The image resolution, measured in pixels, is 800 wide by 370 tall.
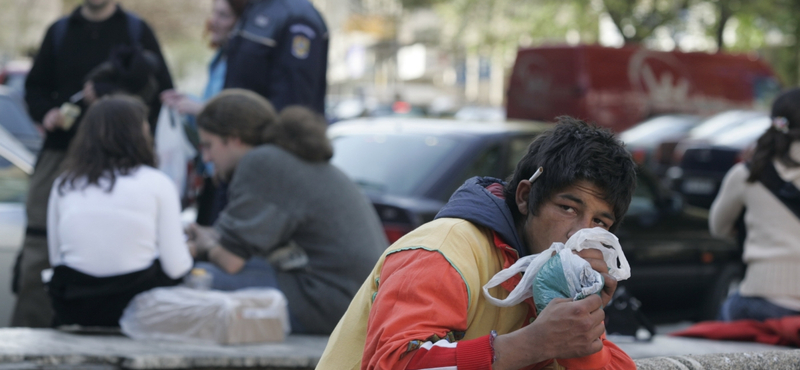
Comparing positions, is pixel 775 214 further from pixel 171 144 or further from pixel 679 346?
pixel 171 144

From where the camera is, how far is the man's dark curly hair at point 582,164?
6.86 feet

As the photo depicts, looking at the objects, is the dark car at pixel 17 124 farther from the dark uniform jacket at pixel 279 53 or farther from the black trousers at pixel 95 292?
the black trousers at pixel 95 292

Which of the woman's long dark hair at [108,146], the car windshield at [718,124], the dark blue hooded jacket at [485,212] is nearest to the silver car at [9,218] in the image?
the woman's long dark hair at [108,146]

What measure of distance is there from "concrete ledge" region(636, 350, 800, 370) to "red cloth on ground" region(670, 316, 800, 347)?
151 cm

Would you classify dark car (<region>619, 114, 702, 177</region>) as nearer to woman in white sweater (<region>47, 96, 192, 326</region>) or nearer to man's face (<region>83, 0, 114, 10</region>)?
man's face (<region>83, 0, 114, 10</region>)

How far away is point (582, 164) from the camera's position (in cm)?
208

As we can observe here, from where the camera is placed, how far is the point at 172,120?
522cm

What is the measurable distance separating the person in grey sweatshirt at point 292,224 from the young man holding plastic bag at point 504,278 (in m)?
1.97

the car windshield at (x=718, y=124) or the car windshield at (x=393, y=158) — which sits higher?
the car windshield at (x=393, y=158)

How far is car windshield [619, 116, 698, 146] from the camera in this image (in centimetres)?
1394

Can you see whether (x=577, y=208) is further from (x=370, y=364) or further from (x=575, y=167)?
(x=370, y=364)

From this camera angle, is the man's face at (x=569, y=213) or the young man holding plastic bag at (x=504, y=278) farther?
the man's face at (x=569, y=213)

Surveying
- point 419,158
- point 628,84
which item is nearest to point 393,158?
point 419,158

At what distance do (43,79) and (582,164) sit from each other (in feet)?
12.9
